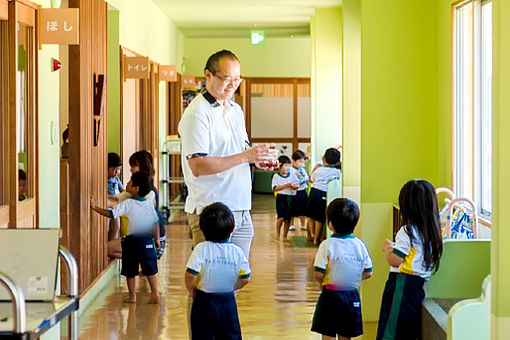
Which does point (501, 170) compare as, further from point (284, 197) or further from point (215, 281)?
point (284, 197)

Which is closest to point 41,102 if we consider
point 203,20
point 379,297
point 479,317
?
point 379,297

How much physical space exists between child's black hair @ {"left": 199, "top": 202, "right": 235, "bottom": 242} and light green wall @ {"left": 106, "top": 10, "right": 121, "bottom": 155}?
520cm

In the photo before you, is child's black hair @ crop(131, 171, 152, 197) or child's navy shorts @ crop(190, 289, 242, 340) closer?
child's navy shorts @ crop(190, 289, 242, 340)

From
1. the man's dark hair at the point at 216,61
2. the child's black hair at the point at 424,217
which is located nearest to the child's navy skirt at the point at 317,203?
the child's black hair at the point at 424,217

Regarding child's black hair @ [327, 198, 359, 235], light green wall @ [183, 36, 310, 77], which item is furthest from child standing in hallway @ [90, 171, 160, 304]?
light green wall @ [183, 36, 310, 77]

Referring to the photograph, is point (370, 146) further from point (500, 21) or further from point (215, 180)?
point (500, 21)

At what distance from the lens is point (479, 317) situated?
401 centimetres

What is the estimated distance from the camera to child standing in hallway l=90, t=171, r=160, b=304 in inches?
289

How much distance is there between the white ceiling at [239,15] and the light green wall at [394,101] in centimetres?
624

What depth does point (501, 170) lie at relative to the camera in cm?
335

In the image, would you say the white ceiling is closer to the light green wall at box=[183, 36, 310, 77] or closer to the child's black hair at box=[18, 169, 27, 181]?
the light green wall at box=[183, 36, 310, 77]

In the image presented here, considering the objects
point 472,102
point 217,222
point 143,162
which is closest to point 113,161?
point 143,162

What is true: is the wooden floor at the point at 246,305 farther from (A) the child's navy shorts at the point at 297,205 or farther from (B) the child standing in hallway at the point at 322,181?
(A) the child's navy shorts at the point at 297,205

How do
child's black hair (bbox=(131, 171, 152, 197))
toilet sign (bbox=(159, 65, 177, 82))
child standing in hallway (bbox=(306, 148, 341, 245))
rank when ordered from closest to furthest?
child's black hair (bbox=(131, 171, 152, 197)) < child standing in hallway (bbox=(306, 148, 341, 245)) < toilet sign (bbox=(159, 65, 177, 82))
